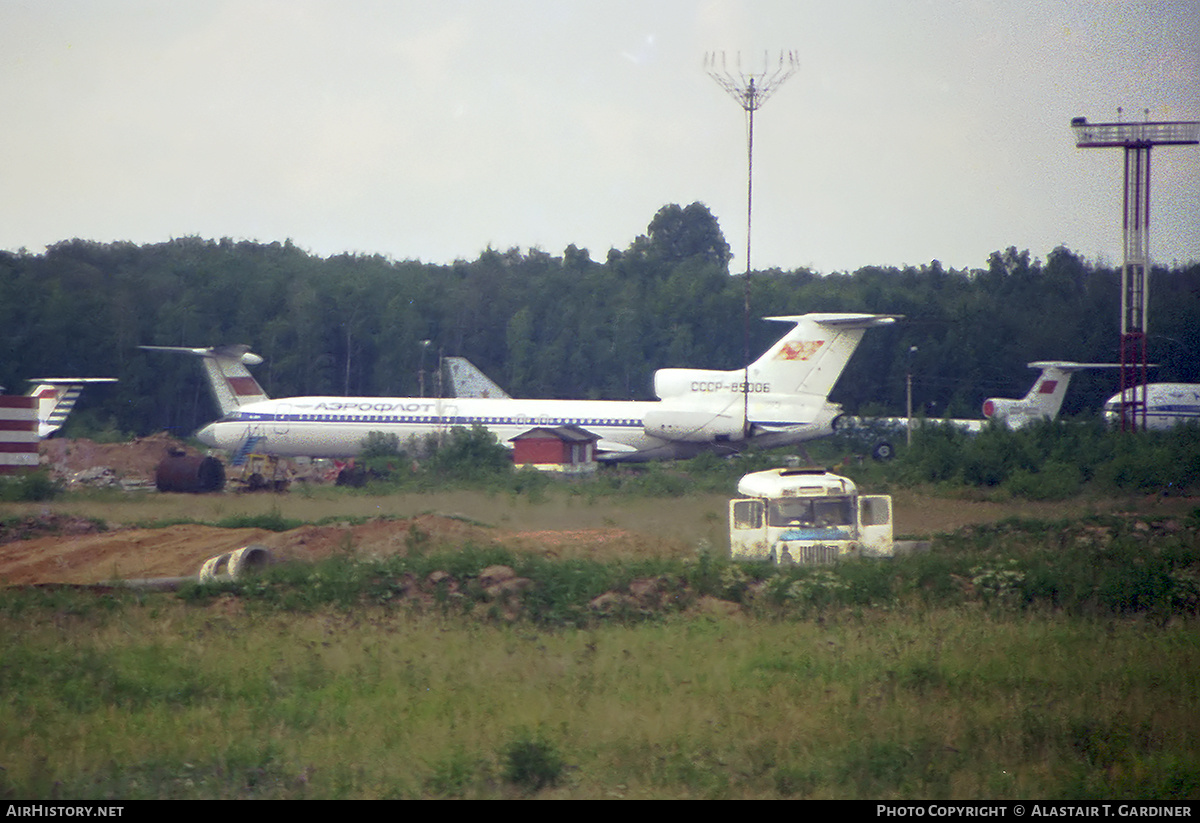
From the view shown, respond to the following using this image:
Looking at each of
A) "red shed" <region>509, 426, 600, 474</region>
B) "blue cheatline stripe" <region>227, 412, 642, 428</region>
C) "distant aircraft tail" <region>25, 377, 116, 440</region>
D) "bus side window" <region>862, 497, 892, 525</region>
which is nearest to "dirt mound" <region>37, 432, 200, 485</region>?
"distant aircraft tail" <region>25, 377, 116, 440</region>

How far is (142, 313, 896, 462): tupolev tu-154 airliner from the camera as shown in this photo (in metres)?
36.2

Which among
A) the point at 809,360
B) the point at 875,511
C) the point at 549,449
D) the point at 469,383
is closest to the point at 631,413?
the point at 549,449

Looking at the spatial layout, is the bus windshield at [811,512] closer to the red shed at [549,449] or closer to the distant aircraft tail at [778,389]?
the distant aircraft tail at [778,389]

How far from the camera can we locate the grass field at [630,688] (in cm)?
744

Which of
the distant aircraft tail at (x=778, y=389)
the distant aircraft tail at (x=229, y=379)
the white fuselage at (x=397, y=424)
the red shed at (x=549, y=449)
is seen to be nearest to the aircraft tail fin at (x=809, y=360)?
the distant aircraft tail at (x=778, y=389)

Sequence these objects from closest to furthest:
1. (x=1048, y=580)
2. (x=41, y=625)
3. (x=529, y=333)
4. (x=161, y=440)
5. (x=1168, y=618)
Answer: (x=41, y=625) < (x=1168, y=618) < (x=1048, y=580) < (x=161, y=440) < (x=529, y=333)

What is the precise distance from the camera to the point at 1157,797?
23.6 feet

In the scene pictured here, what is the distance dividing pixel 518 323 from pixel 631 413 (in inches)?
1106

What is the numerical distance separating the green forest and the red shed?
19574 mm

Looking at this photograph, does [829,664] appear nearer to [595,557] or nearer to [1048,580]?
[1048,580]

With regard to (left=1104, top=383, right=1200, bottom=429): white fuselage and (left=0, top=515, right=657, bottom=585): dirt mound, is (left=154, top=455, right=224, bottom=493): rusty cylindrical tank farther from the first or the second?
(left=1104, top=383, right=1200, bottom=429): white fuselage

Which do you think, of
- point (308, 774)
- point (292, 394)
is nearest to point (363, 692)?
point (308, 774)

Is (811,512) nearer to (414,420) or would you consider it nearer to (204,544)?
(204,544)

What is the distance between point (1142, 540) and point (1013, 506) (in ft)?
28.1
